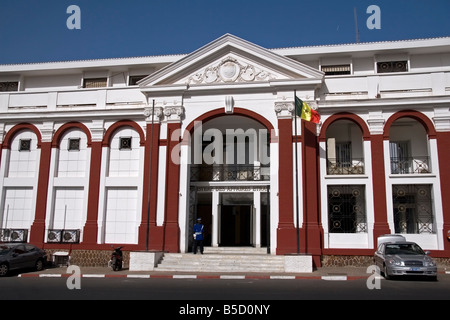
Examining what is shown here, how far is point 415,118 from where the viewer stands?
17359mm

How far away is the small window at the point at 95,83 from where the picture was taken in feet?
70.6

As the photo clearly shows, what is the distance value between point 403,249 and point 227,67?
34.5 feet

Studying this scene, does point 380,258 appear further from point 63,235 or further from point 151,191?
point 63,235

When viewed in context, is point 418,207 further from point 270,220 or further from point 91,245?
point 91,245

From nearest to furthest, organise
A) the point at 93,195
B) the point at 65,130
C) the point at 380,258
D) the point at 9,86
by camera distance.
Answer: the point at 380,258
the point at 93,195
the point at 65,130
the point at 9,86

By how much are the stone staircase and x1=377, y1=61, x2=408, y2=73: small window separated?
10367mm

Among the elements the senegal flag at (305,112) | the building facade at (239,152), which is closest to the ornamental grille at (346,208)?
the building facade at (239,152)

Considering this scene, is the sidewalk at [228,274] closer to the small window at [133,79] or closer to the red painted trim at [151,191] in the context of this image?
the red painted trim at [151,191]

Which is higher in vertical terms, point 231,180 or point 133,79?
point 133,79

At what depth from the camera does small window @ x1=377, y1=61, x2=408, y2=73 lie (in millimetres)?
19391

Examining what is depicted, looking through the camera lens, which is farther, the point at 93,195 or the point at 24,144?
the point at 24,144

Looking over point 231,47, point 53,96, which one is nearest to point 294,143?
point 231,47

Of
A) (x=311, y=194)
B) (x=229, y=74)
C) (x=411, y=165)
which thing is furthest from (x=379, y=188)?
(x=229, y=74)
